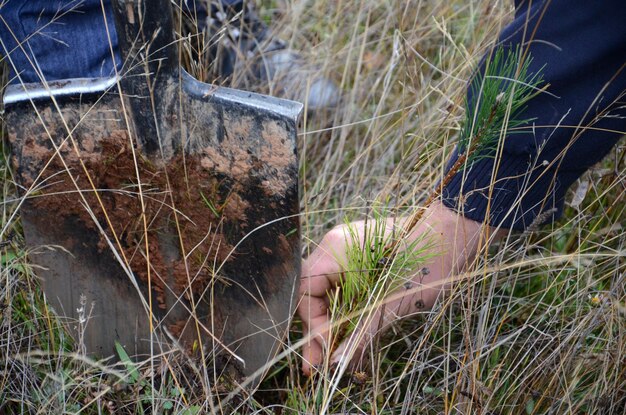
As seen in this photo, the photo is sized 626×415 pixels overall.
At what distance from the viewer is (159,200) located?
1382 mm

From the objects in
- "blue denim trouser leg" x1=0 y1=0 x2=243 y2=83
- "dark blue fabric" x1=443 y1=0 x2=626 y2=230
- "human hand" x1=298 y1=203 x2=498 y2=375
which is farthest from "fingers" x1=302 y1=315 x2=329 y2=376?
"blue denim trouser leg" x1=0 y1=0 x2=243 y2=83

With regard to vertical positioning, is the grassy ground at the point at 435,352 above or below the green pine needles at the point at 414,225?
below

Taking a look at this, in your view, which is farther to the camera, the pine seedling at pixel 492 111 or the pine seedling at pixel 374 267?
the pine seedling at pixel 374 267

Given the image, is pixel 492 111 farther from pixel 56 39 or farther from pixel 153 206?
pixel 56 39

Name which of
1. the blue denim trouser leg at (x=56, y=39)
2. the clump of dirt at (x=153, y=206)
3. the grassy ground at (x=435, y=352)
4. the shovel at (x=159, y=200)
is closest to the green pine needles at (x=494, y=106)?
the grassy ground at (x=435, y=352)

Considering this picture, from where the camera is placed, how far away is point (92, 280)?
1.50 meters

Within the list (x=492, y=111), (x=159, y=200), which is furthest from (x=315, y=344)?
(x=492, y=111)

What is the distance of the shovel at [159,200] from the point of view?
126 cm

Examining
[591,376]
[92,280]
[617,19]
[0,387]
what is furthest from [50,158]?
[591,376]

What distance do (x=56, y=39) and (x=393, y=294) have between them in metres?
0.88

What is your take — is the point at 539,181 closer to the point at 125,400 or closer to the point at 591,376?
the point at 591,376

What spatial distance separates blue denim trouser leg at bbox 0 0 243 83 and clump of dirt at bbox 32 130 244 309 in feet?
0.59

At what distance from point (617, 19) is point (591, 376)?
0.77 m

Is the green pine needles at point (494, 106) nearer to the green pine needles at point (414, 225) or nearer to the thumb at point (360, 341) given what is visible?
the green pine needles at point (414, 225)
